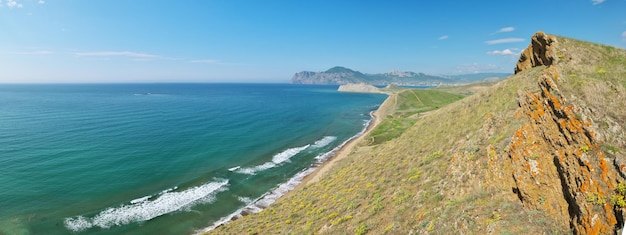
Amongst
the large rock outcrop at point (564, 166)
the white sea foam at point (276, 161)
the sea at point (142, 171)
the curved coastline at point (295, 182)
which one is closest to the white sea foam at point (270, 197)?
the curved coastline at point (295, 182)

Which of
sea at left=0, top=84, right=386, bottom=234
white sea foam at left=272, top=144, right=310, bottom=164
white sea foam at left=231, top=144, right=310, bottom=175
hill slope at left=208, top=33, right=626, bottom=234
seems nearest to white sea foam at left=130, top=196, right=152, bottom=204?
sea at left=0, top=84, right=386, bottom=234

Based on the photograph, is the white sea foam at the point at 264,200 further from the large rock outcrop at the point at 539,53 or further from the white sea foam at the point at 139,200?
the large rock outcrop at the point at 539,53

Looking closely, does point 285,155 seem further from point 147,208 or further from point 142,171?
point 147,208

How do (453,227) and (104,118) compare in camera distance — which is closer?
(453,227)

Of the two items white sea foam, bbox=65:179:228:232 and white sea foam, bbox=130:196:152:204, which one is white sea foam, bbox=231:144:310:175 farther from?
white sea foam, bbox=130:196:152:204

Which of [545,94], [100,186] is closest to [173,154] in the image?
[100,186]

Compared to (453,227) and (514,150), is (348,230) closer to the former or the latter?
(453,227)
